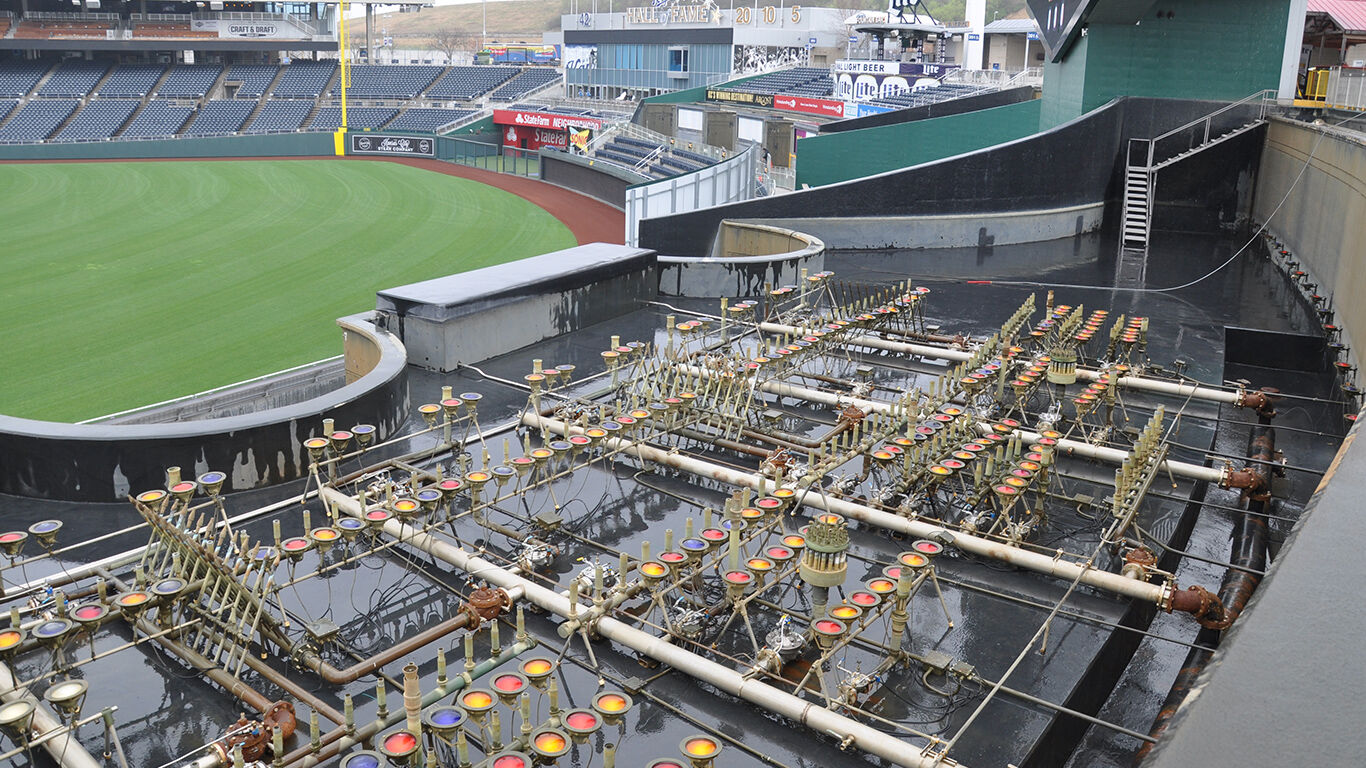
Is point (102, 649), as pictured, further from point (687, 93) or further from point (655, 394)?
point (687, 93)

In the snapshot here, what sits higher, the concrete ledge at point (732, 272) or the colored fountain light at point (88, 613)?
the concrete ledge at point (732, 272)

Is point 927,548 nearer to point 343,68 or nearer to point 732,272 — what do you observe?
point 732,272

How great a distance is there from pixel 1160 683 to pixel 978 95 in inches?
1414

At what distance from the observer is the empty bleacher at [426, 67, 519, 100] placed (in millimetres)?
75438

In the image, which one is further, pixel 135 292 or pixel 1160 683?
Result: pixel 135 292

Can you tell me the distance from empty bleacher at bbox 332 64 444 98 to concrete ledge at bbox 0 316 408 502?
68460mm

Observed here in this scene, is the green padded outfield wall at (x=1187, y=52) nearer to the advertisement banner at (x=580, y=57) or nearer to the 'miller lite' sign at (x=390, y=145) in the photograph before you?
the 'miller lite' sign at (x=390, y=145)

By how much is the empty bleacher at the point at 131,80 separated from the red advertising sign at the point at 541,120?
2356 centimetres

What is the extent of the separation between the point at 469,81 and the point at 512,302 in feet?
217

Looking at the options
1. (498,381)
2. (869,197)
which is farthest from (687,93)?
(498,381)

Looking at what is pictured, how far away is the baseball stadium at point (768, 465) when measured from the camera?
22.6ft

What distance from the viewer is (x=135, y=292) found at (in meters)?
28.2

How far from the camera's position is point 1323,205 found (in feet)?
64.4

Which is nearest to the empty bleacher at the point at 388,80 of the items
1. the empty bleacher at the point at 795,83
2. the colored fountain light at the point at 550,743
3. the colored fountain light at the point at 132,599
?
the empty bleacher at the point at 795,83
